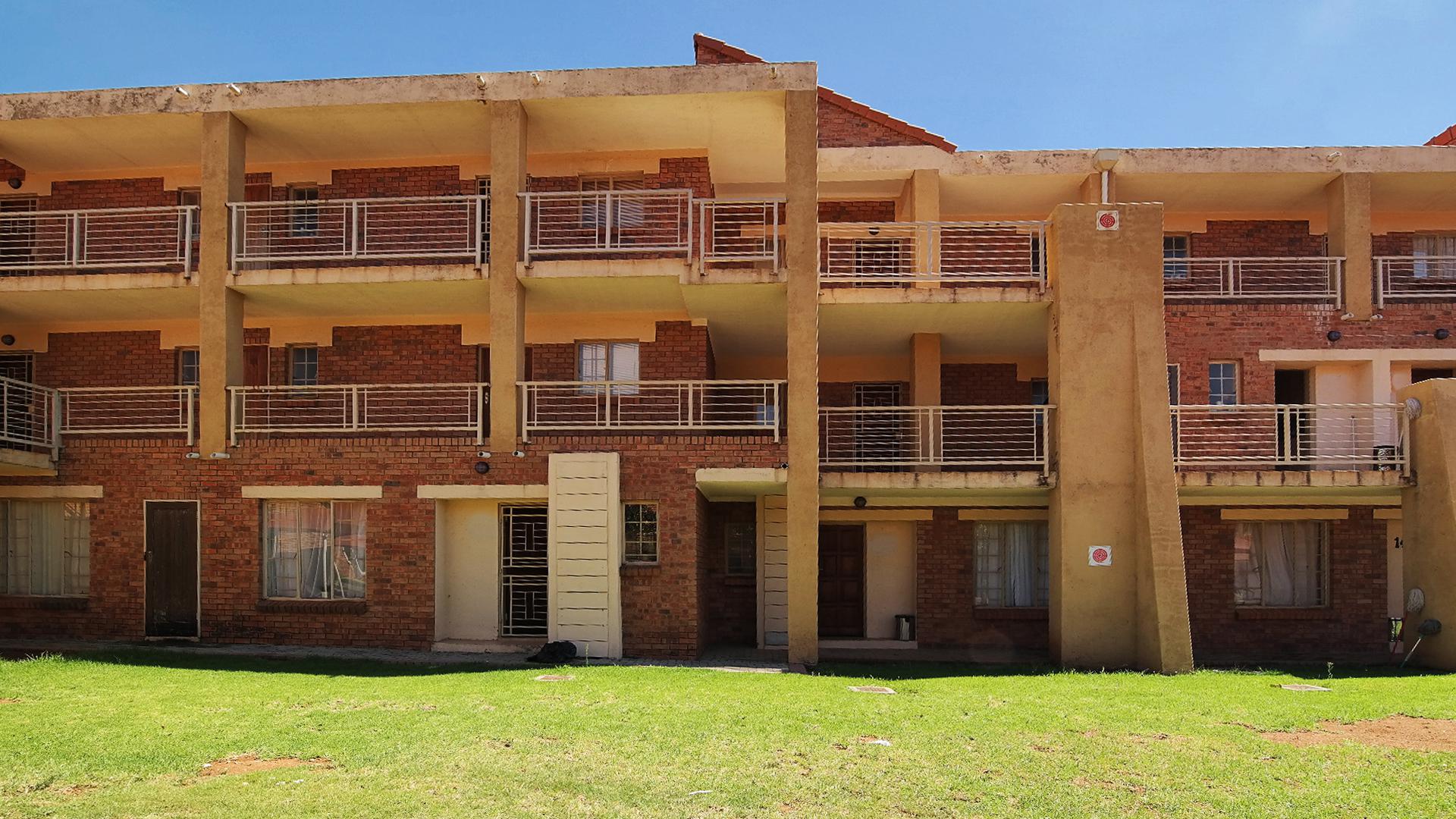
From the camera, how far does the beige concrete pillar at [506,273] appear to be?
55.8 feet

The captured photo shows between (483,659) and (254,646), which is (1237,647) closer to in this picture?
(483,659)

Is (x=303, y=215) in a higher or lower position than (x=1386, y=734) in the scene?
higher

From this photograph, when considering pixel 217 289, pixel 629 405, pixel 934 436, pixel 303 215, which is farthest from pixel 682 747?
pixel 303 215

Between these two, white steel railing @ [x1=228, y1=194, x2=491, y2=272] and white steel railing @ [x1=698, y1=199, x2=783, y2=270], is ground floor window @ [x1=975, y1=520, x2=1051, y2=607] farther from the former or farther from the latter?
white steel railing @ [x1=228, y1=194, x2=491, y2=272]

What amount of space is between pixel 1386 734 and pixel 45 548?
18855 millimetres

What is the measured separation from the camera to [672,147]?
19031 mm

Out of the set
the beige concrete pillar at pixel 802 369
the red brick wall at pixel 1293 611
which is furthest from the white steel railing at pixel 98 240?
the red brick wall at pixel 1293 611

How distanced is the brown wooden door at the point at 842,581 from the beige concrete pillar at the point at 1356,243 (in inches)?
369

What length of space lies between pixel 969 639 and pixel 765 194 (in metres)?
8.82

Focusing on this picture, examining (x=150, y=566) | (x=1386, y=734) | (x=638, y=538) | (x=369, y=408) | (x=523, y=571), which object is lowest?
(x=1386, y=734)

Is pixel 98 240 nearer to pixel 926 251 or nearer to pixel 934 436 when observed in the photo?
pixel 926 251

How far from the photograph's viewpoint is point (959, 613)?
19.7m

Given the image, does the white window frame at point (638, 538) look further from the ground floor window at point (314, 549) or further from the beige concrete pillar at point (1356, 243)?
A: the beige concrete pillar at point (1356, 243)

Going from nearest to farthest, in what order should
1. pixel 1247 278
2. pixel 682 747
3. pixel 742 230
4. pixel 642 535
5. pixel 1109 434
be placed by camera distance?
1. pixel 682 747
2. pixel 1109 434
3. pixel 642 535
4. pixel 742 230
5. pixel 1247 278
